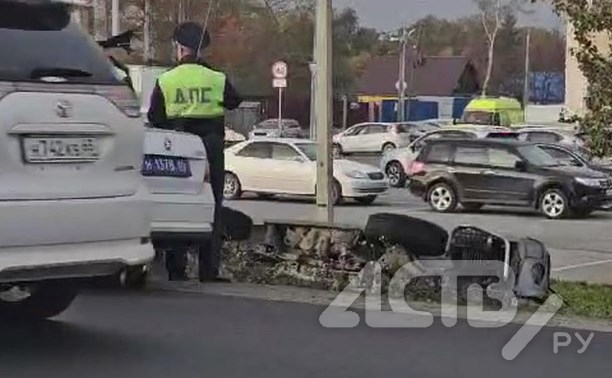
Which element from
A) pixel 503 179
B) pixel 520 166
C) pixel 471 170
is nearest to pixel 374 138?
pixel 471 170

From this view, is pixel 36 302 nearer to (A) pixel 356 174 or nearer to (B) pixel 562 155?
(A) pixel 356 174

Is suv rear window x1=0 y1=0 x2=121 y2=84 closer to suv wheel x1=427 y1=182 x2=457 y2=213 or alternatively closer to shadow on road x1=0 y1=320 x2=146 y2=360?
shadow on road x1=0 y1=320 x2=146 y2=360

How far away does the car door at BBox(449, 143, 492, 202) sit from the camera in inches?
977

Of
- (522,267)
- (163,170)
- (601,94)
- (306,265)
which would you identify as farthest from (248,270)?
(601,94)

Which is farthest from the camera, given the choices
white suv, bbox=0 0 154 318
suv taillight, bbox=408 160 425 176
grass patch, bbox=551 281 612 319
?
suv taillight, bbox=408 160 425 176

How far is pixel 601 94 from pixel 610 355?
150 inches

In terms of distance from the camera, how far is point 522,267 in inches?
367

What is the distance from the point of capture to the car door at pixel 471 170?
977 inches

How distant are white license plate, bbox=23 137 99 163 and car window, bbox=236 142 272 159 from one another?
849 inches

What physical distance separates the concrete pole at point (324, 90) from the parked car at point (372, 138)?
37366mm

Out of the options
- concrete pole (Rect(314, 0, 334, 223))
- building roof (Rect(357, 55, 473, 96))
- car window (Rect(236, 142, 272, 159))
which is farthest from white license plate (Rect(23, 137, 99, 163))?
building roof (Rect(357, 55, 473, 96))

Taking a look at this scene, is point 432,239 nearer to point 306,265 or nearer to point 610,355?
point 306,265

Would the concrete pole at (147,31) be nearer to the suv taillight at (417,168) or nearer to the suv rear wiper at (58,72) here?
the suv taillight at (417,168)

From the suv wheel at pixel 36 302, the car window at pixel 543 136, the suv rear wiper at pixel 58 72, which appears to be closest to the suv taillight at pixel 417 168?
the car window at pixel 543 136
